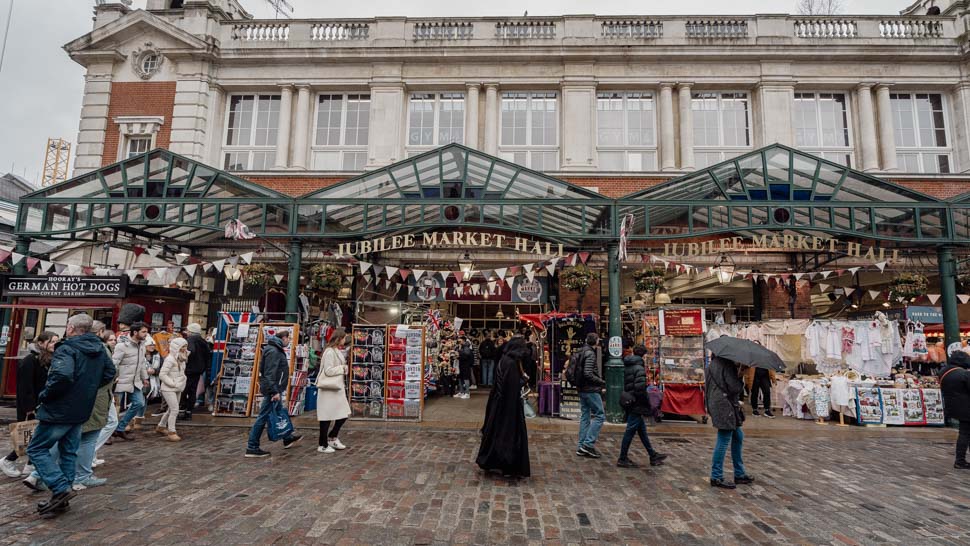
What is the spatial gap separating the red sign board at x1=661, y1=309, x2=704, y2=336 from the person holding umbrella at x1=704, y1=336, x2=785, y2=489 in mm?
4145

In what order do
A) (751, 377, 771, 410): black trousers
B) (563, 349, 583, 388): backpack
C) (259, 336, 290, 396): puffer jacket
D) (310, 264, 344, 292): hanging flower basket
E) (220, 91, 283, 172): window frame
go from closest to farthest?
(259, 336, 290, 396): puffer jacket
(563, 349, 583, 388): backpack
(751, 377, 771, 410): black trousers
(310, 264, 344, 292): hanging flower basket
(220, 91, 283, 172): window frame

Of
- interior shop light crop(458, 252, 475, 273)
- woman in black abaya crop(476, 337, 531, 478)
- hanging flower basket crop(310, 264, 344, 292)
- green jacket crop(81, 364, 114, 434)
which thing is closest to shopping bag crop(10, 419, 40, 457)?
green jacket crop(81, 364, 114, 434)

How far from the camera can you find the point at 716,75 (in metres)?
14.6

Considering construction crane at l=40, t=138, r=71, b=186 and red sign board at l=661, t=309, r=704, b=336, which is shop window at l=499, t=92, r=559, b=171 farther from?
construction crane at l=40, t=138, r=71, b=186

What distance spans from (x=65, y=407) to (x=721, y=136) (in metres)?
16.2

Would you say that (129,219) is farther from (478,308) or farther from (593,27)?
(593,27)

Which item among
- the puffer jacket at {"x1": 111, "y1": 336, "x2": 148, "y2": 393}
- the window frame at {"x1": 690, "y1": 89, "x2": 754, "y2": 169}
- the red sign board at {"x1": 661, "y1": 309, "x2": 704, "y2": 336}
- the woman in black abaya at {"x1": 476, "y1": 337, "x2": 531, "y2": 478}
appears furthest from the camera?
the window frame at {"x1": 690, "y1": 89, "x2": 754, "y2": 169}

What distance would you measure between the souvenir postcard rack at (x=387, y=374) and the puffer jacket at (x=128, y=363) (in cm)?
350

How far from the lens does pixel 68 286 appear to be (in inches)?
420

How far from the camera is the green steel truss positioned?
9.89 m

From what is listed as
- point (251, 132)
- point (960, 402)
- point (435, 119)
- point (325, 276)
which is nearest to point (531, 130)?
point (435, 119)

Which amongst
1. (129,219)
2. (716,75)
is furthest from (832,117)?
(129,219)

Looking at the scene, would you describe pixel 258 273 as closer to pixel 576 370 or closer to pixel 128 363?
pixel 128 363

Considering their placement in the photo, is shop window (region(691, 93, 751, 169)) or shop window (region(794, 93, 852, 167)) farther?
shop window (region(691, 93, 751, 169))
